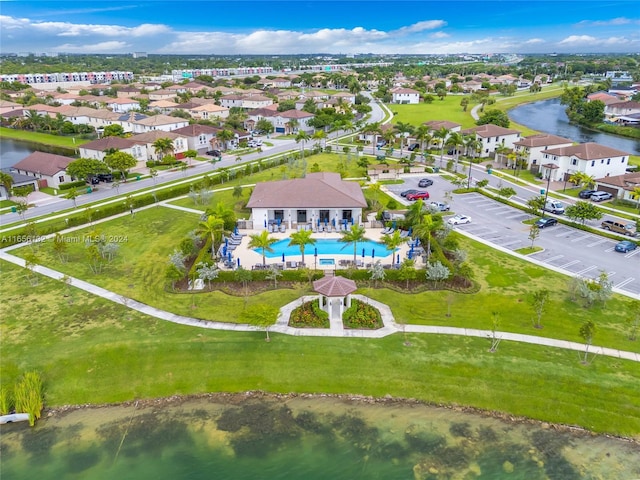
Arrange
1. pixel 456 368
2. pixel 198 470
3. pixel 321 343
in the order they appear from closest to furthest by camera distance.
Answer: pixel 198 470
pixel 456 368
pixel 321 343

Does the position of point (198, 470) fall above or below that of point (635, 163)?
below

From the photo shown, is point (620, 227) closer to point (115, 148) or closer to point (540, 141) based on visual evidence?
point (540, 141)

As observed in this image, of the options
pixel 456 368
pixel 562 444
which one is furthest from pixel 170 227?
pixel 562 444

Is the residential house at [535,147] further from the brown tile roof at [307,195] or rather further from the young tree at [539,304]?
the young tree at [539,304]

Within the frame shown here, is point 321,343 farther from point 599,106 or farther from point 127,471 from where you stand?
point 599,106

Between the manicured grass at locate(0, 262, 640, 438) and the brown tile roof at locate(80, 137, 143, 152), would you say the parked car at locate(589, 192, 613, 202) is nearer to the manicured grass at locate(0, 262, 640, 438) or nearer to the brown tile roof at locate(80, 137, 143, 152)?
the manicured grass at locate(0, 262, 640, 438)

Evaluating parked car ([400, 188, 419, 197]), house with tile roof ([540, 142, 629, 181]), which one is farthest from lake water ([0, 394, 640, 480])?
house with tile roof ([540, 142, 629, 181])

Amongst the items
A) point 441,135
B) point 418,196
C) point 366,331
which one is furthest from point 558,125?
point 366,331
